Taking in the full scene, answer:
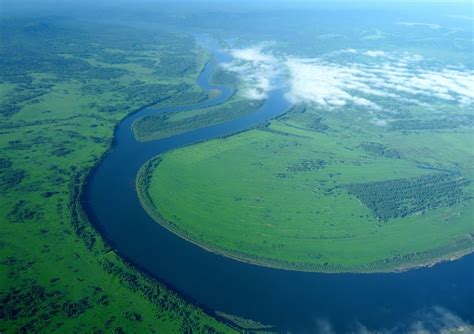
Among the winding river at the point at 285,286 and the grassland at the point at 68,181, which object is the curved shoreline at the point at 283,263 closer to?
the winding river at the point at 285,286

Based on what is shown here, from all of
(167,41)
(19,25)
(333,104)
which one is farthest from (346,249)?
(19,25)

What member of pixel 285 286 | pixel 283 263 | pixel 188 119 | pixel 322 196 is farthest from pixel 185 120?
pixel 285 286

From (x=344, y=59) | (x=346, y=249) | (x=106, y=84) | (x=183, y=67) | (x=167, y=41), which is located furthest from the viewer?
(x=167, y=41)

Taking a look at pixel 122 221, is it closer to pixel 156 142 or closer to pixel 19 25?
pixel 156 142

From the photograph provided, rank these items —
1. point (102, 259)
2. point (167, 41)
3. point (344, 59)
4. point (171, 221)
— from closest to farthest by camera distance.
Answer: point (102, 259) < point (171, 221) < point (344, 59) < point (167, 41)

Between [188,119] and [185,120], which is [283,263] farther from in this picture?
[188,119]

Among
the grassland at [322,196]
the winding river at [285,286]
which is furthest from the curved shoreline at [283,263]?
the winding river at [285,286]
